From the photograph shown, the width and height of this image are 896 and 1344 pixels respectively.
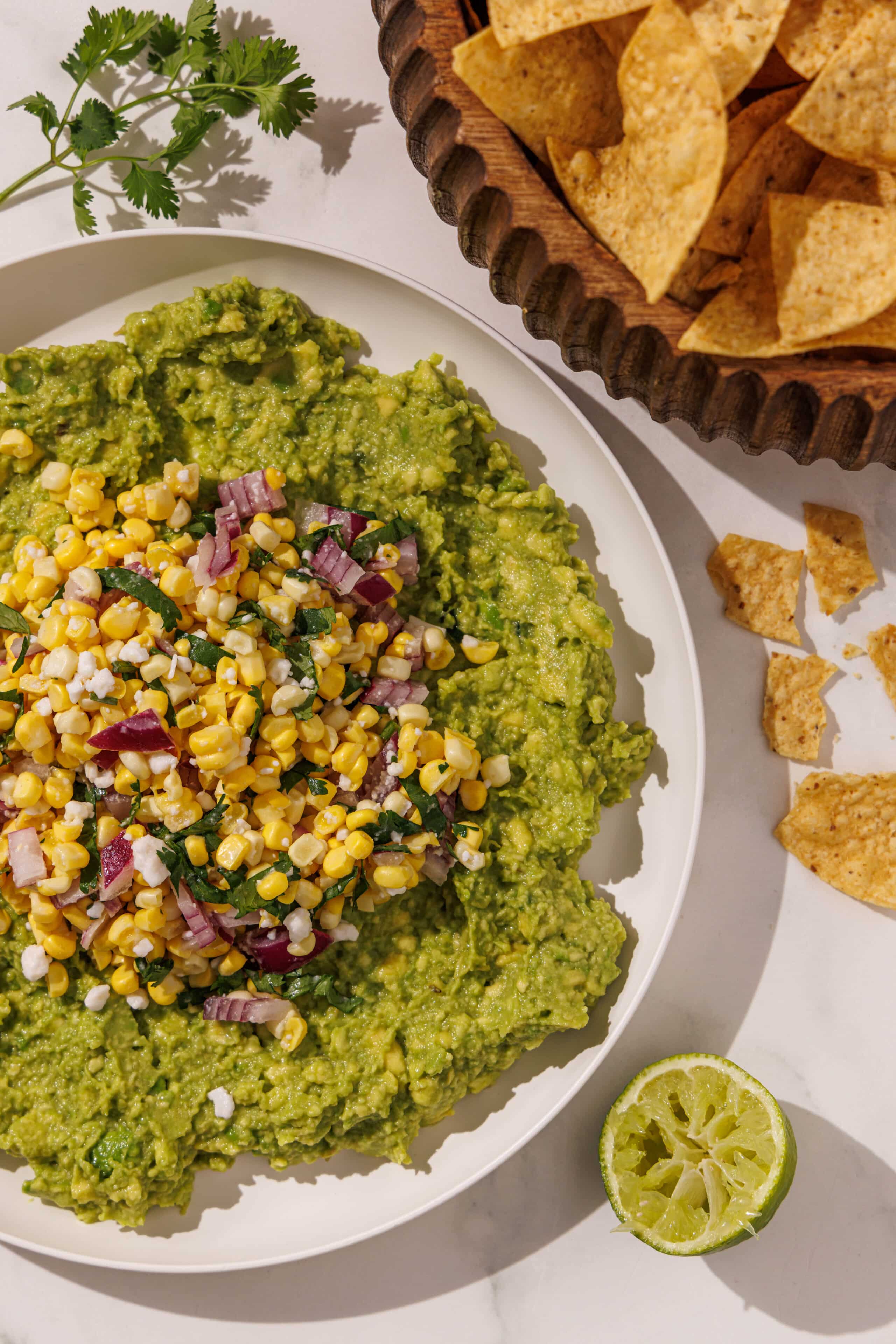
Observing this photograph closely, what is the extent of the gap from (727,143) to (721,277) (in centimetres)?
26

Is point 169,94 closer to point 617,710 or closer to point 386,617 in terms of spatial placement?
point 386,617

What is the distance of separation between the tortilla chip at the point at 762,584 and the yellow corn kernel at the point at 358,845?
1.27 meters

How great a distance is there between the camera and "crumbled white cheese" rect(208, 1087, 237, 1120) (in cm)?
251

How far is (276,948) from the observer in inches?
98.2

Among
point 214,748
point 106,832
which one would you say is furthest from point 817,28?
point 106,832

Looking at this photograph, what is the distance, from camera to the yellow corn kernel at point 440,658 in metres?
2.60

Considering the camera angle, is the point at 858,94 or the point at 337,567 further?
the point at 337,567

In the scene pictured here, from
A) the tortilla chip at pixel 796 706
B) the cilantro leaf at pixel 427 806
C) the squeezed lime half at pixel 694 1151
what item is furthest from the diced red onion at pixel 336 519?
the squeezed lime half at pixel 694 1151

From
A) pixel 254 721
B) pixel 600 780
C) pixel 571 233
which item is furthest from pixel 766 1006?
pixel 571 233

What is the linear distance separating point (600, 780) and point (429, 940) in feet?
1.93

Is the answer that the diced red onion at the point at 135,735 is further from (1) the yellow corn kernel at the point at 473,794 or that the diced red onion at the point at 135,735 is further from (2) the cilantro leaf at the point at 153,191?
(2) the cilantro leaf at the point at 153,191

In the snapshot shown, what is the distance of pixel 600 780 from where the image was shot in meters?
2.69

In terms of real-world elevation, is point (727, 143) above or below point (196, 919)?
above

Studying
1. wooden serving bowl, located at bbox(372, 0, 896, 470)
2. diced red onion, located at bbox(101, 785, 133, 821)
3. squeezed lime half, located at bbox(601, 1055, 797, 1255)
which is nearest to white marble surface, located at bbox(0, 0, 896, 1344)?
squeezed lime half, located at bbox(601, 1055, 797, 1255)
